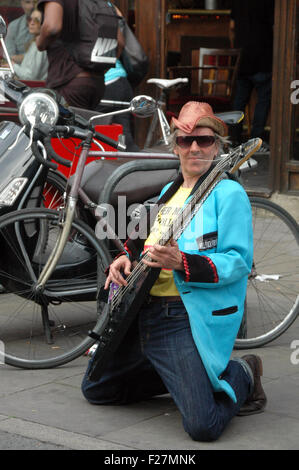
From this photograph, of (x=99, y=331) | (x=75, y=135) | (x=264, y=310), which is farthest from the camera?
(x=264, y=310)

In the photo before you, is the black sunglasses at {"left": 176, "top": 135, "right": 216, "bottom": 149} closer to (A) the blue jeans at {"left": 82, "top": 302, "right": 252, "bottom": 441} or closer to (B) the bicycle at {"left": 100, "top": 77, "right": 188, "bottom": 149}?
(A) the blue jeans at {"left": 82, "top": 302, "right": 252, "bottom": 441}

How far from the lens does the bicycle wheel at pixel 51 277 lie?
16.6 ft

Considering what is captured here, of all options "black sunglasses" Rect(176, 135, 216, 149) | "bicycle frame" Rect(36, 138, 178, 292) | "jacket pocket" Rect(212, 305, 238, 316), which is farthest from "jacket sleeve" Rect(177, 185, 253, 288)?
"bicycle frame" Rect(36, 138, 178, 292)

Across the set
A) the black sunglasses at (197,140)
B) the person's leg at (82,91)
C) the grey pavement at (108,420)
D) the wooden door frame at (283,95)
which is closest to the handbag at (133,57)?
the person's leg at (82,91)

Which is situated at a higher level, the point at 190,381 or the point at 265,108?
the point at 190,381

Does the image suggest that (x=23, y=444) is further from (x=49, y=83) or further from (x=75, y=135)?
(x=49, y=83)

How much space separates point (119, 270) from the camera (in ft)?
14.3

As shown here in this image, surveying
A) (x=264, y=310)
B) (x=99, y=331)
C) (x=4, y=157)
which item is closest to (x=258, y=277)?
(x=264, y=310)

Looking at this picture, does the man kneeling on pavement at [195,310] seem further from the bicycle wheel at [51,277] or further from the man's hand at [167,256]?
the bicycle wheel at [51,277]

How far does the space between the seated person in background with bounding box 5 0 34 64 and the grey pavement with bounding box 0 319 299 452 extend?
5.68 m

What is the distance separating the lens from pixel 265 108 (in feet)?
37.5

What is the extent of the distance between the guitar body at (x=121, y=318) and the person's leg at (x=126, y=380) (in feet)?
0.29

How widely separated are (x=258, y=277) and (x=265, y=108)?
5.96 meters

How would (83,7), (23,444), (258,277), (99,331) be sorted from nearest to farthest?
(23,444), (99,331), (258,277), (83,7)
